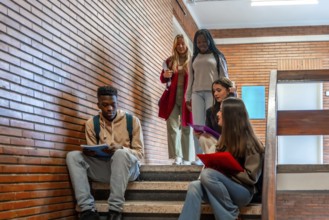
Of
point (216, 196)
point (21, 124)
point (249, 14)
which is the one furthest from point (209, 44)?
point (249, 14)

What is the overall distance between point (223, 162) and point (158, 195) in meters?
0.97

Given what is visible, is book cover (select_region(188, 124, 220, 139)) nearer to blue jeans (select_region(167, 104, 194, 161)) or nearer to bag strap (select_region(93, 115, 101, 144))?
bag strap (select_region(93, 115, 101, 144))

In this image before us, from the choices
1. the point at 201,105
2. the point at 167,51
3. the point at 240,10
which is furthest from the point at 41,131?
the point at 240,10

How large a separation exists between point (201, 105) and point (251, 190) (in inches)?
73.1

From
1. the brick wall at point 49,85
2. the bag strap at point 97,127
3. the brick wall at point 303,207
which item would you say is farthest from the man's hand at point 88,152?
the brick wall at point 303,207

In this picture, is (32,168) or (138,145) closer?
(32,168)

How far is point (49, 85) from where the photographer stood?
3789 mm

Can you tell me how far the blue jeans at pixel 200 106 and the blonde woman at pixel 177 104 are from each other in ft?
1.49

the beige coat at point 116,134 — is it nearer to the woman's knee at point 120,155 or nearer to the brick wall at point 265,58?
the woman's knee at point 120,155

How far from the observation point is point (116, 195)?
3.88 m

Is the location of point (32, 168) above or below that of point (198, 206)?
above

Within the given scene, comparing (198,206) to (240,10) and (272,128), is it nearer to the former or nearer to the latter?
(272,128)

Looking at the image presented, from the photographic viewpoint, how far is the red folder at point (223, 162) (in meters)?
3.45

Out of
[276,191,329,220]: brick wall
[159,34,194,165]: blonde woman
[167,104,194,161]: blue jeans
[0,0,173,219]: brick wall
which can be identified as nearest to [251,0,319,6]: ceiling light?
[276,191,329,220]: brick wall
